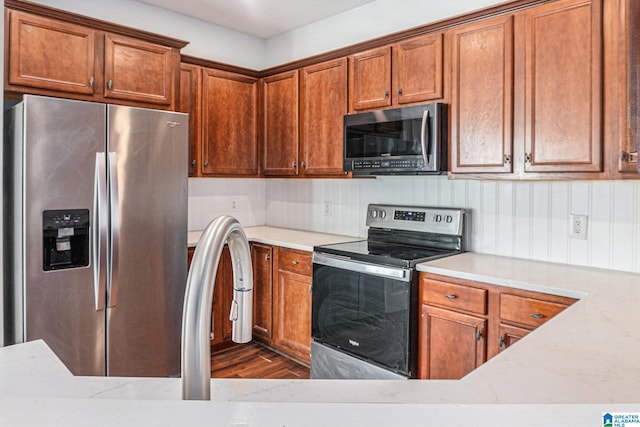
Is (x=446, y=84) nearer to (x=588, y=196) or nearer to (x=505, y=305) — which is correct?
Result: (x=588, y=196)

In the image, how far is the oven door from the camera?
241cm

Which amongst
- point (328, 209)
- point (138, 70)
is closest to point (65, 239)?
point (138, 70)

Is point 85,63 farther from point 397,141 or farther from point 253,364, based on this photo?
point 253,364

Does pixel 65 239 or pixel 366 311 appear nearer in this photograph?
pixel 65 239

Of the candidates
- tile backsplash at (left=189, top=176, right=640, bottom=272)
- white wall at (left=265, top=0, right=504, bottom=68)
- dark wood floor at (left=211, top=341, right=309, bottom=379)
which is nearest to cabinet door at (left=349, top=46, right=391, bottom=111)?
white wall at (left=265, top=0, right=504, bottom=68)

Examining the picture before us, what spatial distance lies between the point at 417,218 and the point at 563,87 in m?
1.18

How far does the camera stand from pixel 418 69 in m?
2.74

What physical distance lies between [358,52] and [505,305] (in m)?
1.93

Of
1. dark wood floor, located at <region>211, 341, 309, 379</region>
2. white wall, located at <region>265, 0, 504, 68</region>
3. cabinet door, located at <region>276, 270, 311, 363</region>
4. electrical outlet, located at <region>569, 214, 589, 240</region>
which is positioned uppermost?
white wall, located at <region>265, 0, 504, 68</region>

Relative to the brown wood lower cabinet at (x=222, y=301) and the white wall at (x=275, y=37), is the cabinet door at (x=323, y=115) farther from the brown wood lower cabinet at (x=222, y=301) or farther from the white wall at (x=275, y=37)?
the brown wood lower cabinet at (x=222, y=301)

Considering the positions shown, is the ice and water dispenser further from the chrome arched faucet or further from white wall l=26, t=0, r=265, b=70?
the chrome arched faucet

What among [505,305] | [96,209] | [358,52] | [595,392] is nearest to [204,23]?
[358,52]

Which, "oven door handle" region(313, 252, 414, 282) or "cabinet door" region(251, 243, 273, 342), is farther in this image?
"cabinet door" region(251, 243, 273, 342)

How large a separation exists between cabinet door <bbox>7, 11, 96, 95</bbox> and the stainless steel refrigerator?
28cm
